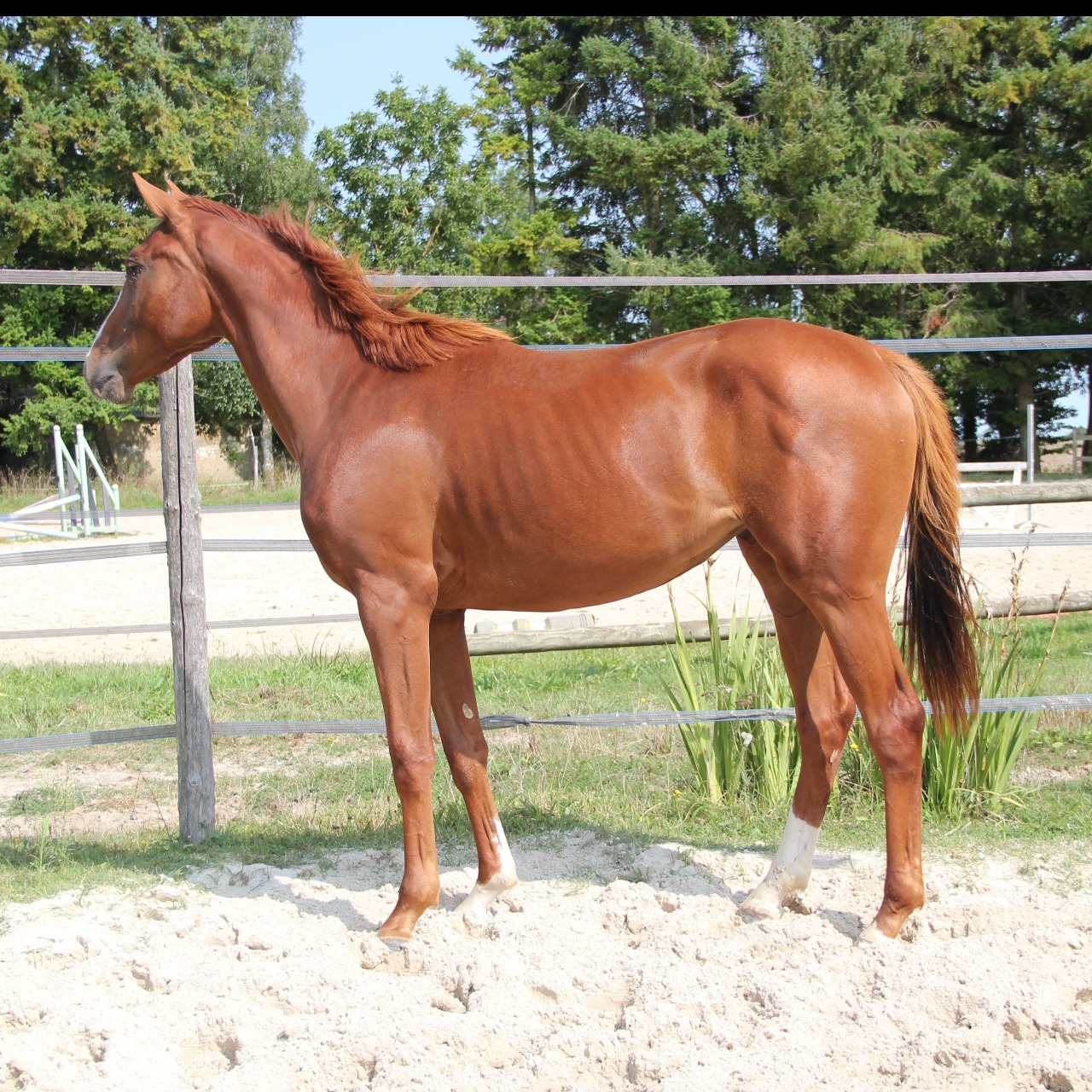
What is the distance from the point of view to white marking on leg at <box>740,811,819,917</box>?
10.4 ft

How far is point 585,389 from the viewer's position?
3.06 metres

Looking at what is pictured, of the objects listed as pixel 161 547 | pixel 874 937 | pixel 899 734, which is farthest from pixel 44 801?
pixel 899 734

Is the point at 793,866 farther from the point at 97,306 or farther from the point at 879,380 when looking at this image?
the point at 97,306

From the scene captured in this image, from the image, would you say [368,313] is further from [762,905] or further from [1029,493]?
[1029,493]

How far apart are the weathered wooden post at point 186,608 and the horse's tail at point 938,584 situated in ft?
8.56

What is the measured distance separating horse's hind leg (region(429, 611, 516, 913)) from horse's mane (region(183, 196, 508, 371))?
2.88ft

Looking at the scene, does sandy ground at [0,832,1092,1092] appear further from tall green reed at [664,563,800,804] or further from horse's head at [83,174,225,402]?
horse's head at [83,174,225,402]

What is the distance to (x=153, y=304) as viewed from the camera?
10.7 feet

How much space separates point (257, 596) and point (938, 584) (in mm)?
7731

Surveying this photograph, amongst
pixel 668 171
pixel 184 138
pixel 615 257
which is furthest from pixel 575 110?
pixel 184 138

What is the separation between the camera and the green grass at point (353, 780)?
3.79 metres

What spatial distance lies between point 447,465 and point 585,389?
48cm

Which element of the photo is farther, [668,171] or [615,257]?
[668,171]

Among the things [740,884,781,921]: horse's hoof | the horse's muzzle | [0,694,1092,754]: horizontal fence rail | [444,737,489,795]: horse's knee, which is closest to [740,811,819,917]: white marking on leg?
[740,884,781,921]: horse's hoof
